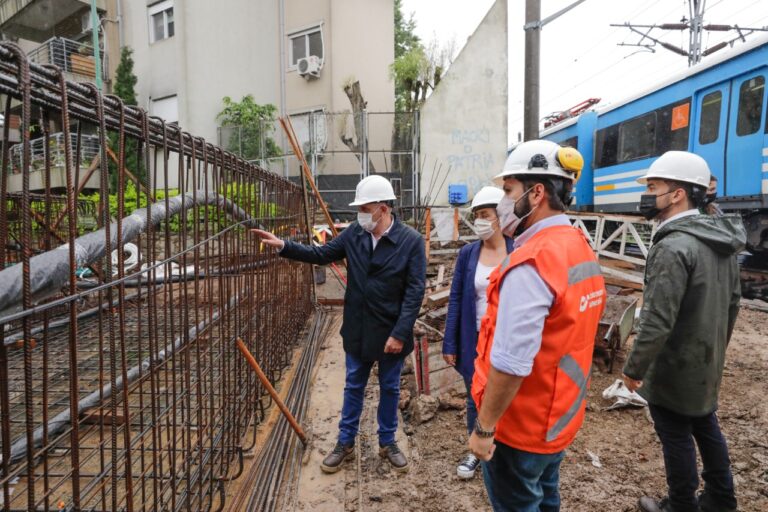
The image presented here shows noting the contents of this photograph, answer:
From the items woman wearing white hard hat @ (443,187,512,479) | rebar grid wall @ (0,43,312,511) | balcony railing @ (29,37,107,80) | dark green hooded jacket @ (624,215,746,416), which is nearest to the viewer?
rebar grid wall @ (0,43,312,511)

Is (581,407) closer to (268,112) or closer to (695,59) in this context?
(268,112)

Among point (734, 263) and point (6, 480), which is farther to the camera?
point (734, 263)

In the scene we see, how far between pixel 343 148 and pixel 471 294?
48.5 feet

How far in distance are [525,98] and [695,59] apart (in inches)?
609

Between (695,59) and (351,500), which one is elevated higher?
(695,59)

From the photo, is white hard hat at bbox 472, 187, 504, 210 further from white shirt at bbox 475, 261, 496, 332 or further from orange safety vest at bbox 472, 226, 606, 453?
orange safety vest at bbox 472, 226, 606, 453

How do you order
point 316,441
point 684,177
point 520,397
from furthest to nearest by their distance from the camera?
point 316,441 → point 684,177 → point 520,397

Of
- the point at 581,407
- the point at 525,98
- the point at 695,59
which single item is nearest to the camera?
the point at 581,407

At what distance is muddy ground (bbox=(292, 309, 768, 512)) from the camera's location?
9.82ft

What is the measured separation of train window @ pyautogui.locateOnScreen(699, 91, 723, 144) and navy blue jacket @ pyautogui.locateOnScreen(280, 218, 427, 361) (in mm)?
8334

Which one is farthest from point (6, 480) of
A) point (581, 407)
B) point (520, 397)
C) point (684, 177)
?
point (684, 177)

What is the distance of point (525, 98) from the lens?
7621 mm

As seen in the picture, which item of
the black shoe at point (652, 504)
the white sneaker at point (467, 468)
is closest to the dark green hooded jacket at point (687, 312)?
the black shoe at point (652, 504)

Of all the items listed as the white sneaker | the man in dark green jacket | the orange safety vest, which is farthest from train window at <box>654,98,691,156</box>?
the orange safety vest
